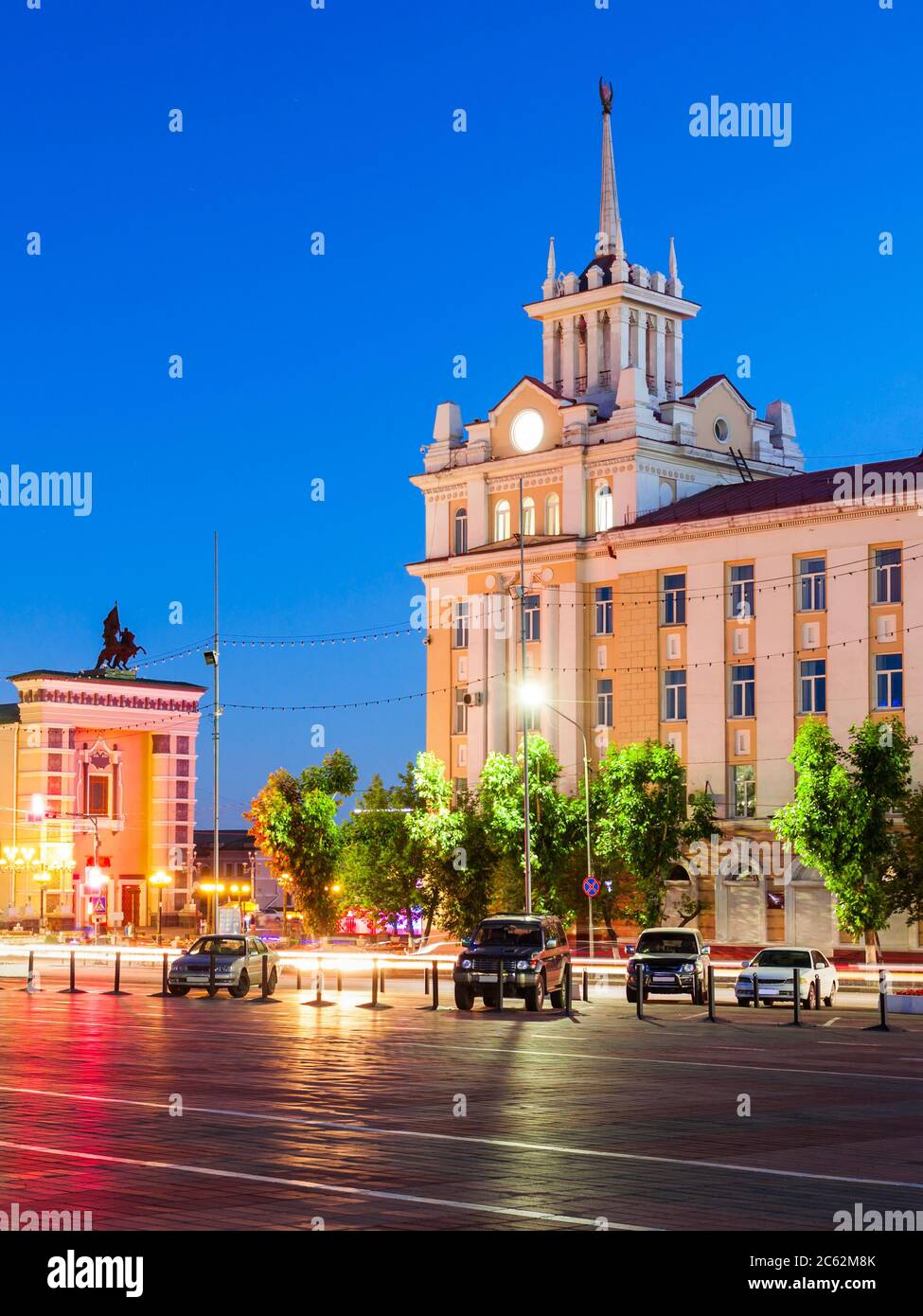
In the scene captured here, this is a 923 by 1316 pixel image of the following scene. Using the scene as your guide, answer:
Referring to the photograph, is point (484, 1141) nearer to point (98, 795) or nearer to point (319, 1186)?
point (319, 1186)

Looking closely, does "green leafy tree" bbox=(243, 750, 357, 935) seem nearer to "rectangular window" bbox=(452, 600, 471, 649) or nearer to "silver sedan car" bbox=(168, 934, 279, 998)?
"rectangular window" bbox=(452, 600, 471, 649)

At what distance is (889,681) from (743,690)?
6764 millimetres

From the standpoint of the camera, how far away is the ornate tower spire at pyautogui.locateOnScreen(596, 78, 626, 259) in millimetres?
88750

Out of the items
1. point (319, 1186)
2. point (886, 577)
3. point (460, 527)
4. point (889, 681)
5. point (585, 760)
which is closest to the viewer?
point (319, 1186)

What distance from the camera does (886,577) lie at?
229ft

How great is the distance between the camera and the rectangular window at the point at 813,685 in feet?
236

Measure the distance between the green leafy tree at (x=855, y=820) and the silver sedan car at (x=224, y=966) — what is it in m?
23.0

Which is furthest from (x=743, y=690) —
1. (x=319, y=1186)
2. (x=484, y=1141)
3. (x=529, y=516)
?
(x=319, y=1186)

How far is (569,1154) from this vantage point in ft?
49.5

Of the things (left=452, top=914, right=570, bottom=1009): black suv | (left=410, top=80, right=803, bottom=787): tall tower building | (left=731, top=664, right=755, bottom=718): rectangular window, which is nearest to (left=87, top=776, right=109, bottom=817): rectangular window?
(left=410, top=80, right=803, bottom=787): tall tower building

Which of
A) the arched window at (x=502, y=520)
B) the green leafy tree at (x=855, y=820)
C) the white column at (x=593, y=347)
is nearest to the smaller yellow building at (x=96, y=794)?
the arched window at (x=502, y=520)

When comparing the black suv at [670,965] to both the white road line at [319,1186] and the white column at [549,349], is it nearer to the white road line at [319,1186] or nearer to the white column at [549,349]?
the white road line at [319,1186]

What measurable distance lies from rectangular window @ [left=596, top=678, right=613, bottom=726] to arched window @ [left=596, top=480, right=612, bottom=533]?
21.6 ft
